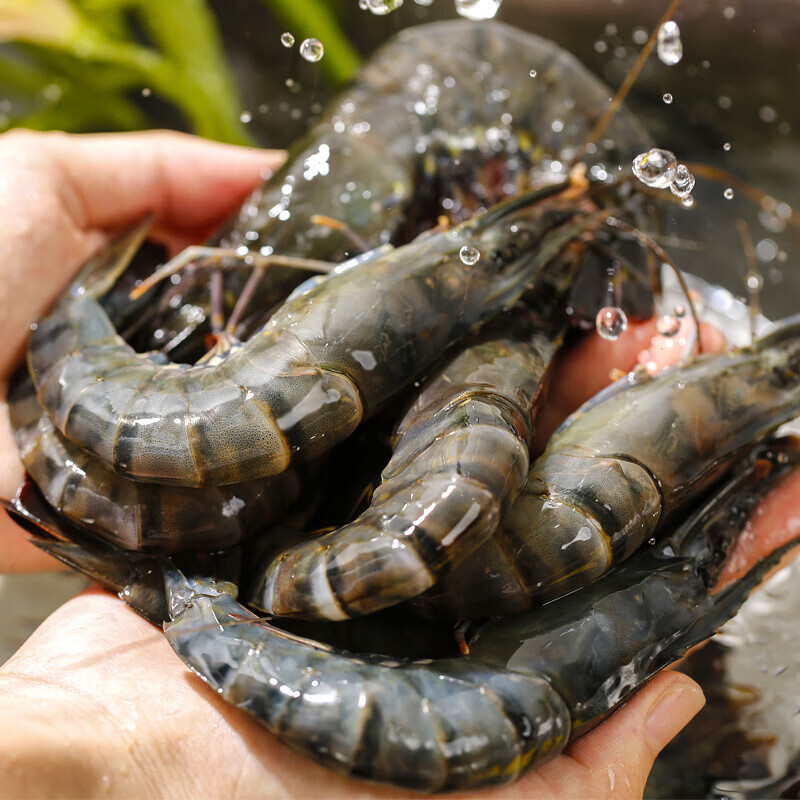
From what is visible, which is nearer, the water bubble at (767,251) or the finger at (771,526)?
the finger at (771,526)

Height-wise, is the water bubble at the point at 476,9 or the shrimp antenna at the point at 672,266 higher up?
the water bubble at the point at 476,9

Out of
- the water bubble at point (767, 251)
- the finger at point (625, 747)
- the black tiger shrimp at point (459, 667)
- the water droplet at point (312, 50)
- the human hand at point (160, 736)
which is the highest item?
the water droplet at point (312, 50)

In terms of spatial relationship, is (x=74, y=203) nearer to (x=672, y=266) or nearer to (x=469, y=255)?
(x=469, y=255)

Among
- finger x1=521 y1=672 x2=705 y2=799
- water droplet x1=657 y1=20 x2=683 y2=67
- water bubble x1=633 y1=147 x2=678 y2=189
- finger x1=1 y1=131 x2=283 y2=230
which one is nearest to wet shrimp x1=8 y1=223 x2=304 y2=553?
finger x1=521 y1=672 x2=705 y2=799

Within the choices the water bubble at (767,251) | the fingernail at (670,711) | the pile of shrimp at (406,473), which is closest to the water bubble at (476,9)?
the pile of shrimp at (406,473)

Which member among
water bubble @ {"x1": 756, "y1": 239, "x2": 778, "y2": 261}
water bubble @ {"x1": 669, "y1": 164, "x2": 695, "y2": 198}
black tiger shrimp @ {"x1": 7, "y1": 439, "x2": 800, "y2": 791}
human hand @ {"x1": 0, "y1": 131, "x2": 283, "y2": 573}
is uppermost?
water bubble @ {"x1": 669, "y1": 164, "x2": 695, "y2": 198}

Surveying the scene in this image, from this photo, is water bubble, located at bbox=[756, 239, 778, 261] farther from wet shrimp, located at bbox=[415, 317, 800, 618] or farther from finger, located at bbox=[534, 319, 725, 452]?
wet shrimp, located at bbox=[415, 317, 800, 618]

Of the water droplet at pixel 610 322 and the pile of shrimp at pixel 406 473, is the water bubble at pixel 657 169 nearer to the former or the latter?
the pile of shrimp at pixel 406 473

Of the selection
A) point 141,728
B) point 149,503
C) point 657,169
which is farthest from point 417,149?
point 141,728
